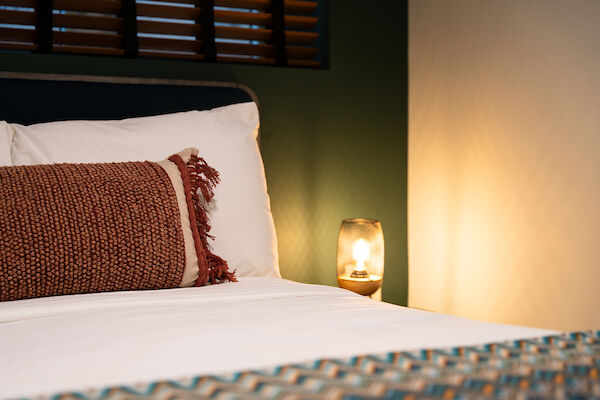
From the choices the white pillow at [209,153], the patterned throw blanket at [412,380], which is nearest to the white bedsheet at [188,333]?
the patterned throw blanket at [412,380]

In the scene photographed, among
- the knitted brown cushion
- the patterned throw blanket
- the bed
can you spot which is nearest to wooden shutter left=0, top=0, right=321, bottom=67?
the knitted brown cushion

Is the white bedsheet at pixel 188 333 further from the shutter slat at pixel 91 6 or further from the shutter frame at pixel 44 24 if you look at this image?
the shutter slat at pixel 91 6

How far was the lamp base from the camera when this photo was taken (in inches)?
84.6

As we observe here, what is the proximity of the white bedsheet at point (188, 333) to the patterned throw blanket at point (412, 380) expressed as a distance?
0.44ft

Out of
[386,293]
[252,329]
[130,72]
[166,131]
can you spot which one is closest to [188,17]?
[130,72]

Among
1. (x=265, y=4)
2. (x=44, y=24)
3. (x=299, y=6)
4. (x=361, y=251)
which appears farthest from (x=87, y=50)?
(x=361, y=251)

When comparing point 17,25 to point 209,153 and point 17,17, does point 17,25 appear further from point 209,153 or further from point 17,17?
point 209,153

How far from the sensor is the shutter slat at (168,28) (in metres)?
2.26

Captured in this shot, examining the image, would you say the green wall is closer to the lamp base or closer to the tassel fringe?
the lamp base

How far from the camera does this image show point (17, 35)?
210 cm

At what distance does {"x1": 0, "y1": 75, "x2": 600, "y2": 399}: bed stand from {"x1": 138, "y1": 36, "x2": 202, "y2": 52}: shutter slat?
46.5 inches

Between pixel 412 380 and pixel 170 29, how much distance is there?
2000 millimetres

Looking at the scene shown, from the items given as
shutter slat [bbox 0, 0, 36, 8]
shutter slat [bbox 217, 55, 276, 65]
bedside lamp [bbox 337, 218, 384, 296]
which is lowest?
bedside lamp [bbox 337, 218, 384, 296]

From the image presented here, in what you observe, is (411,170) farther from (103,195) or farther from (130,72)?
A: (103,195)
